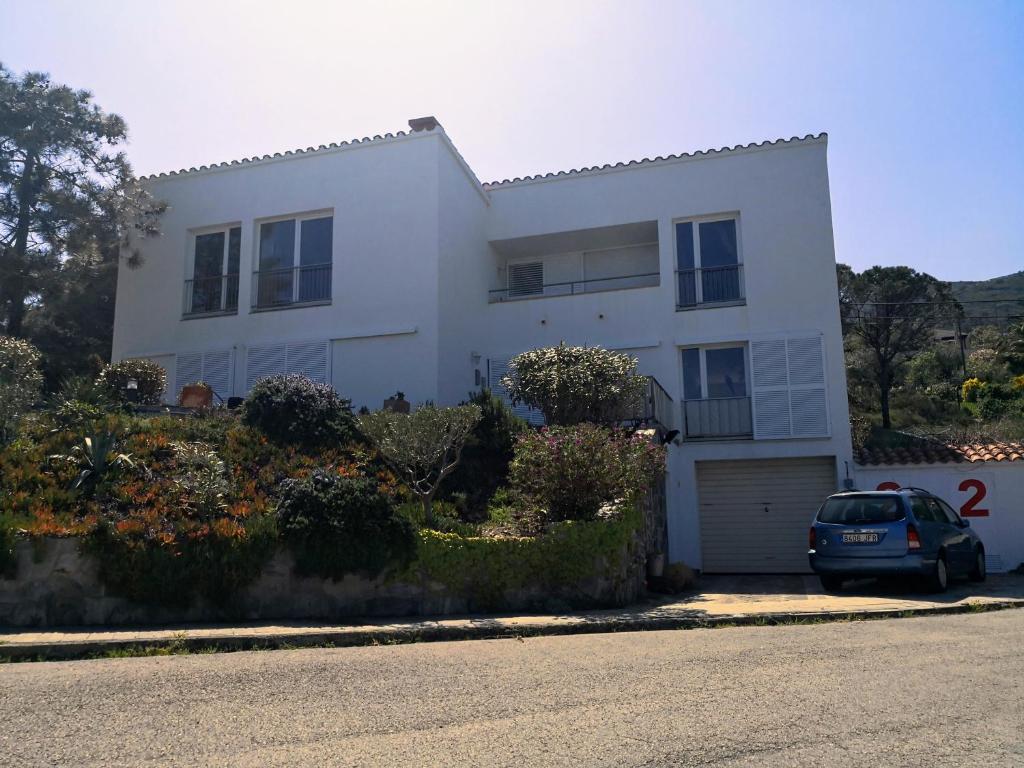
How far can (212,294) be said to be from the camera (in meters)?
18.2

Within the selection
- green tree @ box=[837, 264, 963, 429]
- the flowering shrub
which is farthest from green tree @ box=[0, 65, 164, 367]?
the flowering shrub

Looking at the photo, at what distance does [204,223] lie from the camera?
1817 centimetres

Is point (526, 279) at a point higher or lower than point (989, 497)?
higher

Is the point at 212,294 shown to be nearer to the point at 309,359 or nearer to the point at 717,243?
the point at 309,359

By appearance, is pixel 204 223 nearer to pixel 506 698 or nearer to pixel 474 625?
pixel 474 625

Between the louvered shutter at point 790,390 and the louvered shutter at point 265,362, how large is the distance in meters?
9.35

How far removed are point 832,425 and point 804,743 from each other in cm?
1246

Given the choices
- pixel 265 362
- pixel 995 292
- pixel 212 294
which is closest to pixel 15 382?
pixel 265 362

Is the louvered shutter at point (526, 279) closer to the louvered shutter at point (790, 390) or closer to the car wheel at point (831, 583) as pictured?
the louvered shutter at point (790, 390)

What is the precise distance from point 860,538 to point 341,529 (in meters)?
6.68

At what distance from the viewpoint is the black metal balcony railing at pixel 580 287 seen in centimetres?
1878

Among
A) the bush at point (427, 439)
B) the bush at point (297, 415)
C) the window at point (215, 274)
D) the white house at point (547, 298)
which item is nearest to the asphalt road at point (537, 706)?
the bush at point (427, 439)

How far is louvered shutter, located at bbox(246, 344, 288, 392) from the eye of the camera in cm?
1705

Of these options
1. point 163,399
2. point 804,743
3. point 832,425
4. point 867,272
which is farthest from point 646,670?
point 867,272
